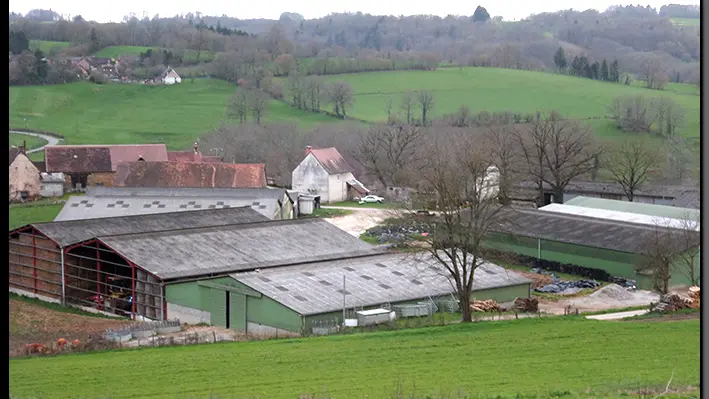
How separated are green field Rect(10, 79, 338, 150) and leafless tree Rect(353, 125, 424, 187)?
8841 mm

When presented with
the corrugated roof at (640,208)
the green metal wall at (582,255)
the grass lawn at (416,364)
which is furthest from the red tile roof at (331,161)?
the grass lawn at (416,364)

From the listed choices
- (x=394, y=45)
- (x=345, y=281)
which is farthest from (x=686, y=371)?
(x=394, y=45)

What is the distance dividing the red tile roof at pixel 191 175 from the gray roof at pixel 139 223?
640 centimetres

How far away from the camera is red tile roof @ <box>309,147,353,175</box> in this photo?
Answer: 30641mm

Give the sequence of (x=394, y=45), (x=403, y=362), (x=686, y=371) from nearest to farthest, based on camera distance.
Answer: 1. (x=686, y=371)
2. (x=403, y=362)
3. (x=394, y=45)

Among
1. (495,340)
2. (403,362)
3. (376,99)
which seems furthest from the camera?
(376,99)

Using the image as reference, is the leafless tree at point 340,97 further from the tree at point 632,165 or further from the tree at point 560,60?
the tree at point 632,165

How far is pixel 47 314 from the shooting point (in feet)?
51.4

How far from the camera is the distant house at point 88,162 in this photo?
99.3 ft

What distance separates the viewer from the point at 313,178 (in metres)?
30.6

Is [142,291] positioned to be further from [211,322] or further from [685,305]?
[685,305]
